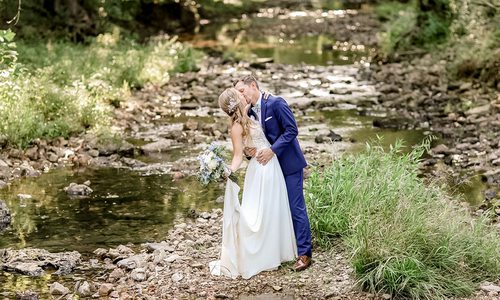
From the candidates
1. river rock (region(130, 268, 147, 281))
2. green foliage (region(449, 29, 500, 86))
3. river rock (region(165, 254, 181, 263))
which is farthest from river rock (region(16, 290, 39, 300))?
green foliage (region(449, 29, 500, 86))

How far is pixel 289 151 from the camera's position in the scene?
28.8 feet

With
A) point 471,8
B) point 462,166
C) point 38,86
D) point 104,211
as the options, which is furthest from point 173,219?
→ point 471,8

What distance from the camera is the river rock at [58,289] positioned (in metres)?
8.51

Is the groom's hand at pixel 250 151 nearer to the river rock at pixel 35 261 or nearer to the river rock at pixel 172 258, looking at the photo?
the river rock at pixel 172 258

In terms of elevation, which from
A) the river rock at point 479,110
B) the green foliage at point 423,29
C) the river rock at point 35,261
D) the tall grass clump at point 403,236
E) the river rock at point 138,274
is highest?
the green foliage at point 423,29

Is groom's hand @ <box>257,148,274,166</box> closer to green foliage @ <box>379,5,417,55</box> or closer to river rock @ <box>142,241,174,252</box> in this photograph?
river rock @ <box>142,241,174,252</box>

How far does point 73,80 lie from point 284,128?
1218 cm

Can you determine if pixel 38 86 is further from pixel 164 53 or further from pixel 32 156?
pixel 164 53

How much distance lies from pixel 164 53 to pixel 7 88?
1114 cm

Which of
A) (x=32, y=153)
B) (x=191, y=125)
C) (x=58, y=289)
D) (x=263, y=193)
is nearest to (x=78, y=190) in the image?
(x=32, y=153)

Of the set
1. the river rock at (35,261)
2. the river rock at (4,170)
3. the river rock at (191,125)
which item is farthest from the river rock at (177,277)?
the river rock at (191,125)

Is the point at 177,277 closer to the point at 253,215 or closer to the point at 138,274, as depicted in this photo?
the point at 138,274

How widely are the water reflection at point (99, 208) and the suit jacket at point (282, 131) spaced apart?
262 cm

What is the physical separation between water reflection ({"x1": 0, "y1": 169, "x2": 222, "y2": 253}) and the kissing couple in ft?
7.31
